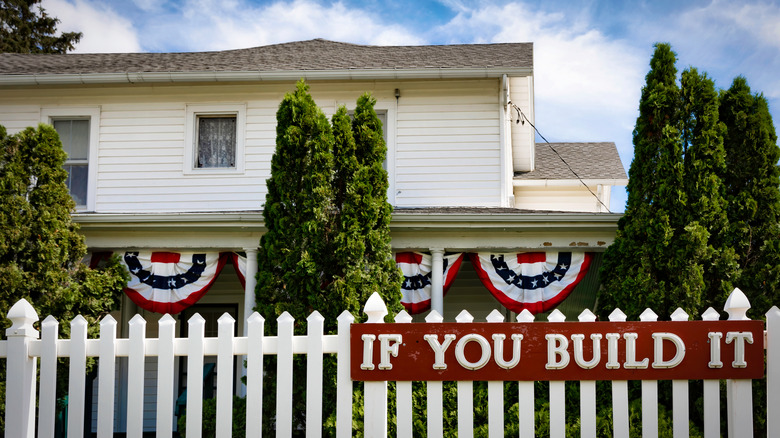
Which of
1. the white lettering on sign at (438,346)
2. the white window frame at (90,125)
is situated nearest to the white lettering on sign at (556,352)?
the white lettering on sign at (438,346)

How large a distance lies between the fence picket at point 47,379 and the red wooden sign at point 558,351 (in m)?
2.07

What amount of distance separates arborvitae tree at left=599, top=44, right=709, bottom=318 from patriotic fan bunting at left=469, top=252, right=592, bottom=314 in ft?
3.65

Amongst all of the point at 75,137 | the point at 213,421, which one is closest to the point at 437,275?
the point at 213,421

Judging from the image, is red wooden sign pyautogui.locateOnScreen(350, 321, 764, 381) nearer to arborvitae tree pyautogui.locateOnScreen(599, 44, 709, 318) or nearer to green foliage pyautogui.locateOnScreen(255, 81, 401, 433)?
arborvitae tree pyautogui.locateOnScreen(599, 44, 709, 318)

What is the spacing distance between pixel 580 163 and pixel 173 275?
35.8 ft

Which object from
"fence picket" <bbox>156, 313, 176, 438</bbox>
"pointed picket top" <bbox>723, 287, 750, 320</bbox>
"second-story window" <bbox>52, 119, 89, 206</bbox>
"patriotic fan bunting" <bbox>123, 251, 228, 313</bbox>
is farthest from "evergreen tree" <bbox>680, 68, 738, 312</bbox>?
"second-story window" <bbox>52, 119, 89, 206</bbox>

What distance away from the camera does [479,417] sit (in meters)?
7.01

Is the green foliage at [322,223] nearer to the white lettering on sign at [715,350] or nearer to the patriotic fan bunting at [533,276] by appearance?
the patriotic fan bunting at [533,276]

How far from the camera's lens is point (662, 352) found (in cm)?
524

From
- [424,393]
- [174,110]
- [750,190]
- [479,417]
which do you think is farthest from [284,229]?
[750,190]

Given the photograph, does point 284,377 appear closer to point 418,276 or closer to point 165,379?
point 165,379

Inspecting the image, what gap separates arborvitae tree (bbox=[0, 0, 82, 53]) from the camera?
29.8 meters

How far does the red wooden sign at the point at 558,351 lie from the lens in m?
5.22

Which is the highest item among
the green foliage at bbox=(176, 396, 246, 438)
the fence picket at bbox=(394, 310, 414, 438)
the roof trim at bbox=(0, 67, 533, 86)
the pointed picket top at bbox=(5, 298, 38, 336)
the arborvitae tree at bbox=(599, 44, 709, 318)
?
the roof trim at bbox=(0, 67, 533, 86)
